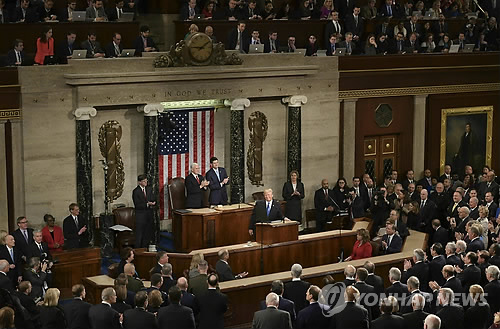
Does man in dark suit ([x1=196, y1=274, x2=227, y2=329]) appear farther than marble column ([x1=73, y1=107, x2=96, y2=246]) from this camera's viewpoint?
No

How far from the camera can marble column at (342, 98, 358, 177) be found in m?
24.2

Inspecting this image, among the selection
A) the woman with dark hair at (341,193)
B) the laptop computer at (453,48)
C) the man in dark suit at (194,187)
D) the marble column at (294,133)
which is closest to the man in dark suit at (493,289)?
the man in dark suit at (194,187)

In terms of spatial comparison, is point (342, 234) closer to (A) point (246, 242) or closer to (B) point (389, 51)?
(A) point (246, 242)

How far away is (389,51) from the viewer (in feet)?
81.2

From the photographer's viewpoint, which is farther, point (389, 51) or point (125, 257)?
point (389, 51)

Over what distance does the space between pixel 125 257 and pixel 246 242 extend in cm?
418

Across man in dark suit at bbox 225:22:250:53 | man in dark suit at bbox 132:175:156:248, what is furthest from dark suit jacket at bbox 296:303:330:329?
man in dark suit at bbox 225:22:250:53

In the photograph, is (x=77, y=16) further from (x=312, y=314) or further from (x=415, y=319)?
(x=415, y=319)

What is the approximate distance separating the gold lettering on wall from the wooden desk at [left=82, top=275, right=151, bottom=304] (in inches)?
268

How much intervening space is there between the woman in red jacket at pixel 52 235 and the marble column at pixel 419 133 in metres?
10.4

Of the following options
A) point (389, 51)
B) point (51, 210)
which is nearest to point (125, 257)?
point (51, 210)

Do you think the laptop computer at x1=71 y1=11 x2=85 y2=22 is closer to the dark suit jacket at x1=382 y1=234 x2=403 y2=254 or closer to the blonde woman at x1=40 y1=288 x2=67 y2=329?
the dark suit jacket at x1=382 y1=234 x2=403 y2=254

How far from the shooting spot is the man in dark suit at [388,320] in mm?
12789

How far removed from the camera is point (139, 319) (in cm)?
1312
